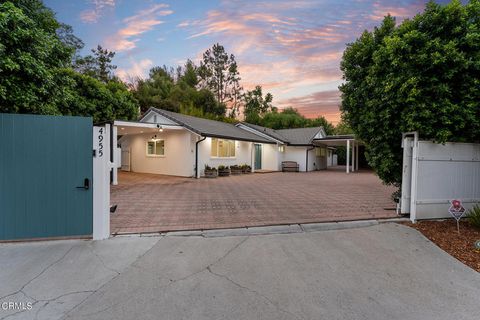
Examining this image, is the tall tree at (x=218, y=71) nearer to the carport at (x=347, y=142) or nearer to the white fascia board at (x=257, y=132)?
the white fascia board at (x=257, y=132)

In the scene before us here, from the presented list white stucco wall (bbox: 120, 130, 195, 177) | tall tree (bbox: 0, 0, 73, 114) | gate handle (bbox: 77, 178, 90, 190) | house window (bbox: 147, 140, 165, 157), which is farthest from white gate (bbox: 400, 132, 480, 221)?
house window (bbox: 147, 140, 165, 157)

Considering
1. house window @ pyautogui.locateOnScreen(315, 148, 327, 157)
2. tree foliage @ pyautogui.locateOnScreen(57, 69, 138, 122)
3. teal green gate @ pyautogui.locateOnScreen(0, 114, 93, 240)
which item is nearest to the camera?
teal green gate @ pyautogui.locateOnScreen(0, 114, 93, 240)

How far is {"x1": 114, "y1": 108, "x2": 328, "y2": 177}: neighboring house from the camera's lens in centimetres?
1313

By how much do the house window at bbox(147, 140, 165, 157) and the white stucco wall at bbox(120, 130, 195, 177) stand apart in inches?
11.0

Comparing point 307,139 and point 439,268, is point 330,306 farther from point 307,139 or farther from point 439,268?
point 307,139

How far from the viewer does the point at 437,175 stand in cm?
501

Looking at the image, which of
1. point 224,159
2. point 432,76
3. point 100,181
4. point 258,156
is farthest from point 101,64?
point 432,76

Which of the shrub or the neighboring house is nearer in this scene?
the shrub

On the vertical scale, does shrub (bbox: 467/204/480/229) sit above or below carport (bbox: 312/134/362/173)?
below

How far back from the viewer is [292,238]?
404 cm

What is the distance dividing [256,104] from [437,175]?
3785cm

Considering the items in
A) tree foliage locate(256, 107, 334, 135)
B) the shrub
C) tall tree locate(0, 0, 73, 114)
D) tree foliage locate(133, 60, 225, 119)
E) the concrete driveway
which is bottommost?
the concrete driveway

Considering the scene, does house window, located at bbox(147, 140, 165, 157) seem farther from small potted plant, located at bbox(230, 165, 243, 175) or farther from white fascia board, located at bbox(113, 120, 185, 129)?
small potted plant, located at bbox(230, 165, 243, 175)

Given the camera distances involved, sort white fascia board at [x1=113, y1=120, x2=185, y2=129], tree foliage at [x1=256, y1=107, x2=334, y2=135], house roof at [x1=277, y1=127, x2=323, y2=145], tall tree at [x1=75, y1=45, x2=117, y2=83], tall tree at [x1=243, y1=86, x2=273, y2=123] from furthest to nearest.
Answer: tall tree at [x1=243, y1=86, x2=273, y2=123] → tree foliage at [x1=256, y1=107, x2=334, y2=135] → tall tree at [x1=75, y1=45, x2=117, y2=83] → house roof at [x1=277, y1=127, x2=323, y2=145] → white fascia board at [x1=113, y1=120, x2=185, y2=129]
